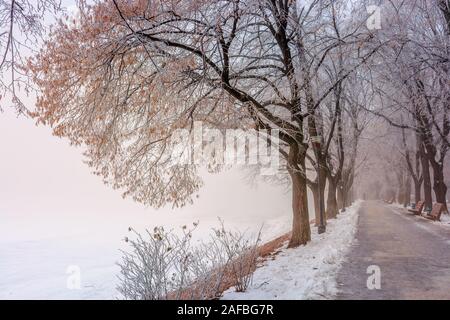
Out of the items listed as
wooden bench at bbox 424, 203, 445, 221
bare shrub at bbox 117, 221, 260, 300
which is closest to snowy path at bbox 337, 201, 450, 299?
bare shrub at bbox 117, 221, 260, 300

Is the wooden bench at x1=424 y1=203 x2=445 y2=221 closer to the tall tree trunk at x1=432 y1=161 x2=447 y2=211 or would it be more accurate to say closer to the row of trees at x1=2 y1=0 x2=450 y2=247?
the tall tree trunk at x1=432 y1=161 x2=447 y2=211

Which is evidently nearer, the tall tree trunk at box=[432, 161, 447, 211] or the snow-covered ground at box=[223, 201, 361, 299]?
the snow-covered ground at box=[223, 201, 361, 299]

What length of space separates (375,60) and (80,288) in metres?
17.2

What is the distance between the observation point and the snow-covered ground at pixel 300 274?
6348mm

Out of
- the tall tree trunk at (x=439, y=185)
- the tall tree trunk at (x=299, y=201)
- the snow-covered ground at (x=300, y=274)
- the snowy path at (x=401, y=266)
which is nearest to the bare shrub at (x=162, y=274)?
the snow-covered ground at (x=300, y=274)

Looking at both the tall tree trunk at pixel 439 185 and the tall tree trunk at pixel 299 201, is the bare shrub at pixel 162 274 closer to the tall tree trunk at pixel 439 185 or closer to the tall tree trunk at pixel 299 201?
the tall tree trunk at pixel 299 201

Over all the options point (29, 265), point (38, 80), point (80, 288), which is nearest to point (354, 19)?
point (38, 80)

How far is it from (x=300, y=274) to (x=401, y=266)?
257cm

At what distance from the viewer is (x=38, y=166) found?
14412 cm

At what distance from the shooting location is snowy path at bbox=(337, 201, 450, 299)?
6.31 m

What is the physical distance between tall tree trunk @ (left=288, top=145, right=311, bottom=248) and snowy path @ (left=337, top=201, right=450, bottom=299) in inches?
65.3

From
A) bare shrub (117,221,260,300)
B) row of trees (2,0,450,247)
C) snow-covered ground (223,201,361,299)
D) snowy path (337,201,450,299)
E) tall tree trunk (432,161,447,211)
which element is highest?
row of trees (2,0,450,247)

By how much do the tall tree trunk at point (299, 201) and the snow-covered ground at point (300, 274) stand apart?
18.3 inches
